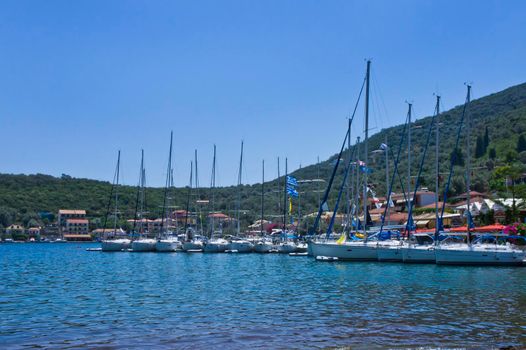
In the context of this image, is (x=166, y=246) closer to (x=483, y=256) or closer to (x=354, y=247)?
(x=354, y=247)

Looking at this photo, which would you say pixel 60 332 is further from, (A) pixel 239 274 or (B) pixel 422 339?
(A) pixel 239 274

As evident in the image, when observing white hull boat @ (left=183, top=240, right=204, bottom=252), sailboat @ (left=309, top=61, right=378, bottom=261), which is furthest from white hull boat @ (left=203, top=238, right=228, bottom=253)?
sailboat @ (left=309, top=61, right=378, bottom=261)

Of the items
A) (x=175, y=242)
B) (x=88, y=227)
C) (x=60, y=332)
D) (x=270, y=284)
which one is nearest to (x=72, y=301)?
(x=60, y=332)

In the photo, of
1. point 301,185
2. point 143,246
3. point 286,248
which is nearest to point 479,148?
point 301,185

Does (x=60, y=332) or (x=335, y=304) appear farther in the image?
(x=335, y=304)

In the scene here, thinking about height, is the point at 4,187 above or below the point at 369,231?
above

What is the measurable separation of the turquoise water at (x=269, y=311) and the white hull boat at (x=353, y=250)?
1144 centimetres

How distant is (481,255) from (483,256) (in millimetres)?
211

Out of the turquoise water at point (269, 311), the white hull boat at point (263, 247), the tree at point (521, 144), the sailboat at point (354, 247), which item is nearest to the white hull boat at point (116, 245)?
the white hull boat at point (263, 247)

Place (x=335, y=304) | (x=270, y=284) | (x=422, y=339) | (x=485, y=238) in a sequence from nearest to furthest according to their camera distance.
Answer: (x=422, y=339) < (x=335, y=304) < (x=270, y=284) < (x=485, y=238)

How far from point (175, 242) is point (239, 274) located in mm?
39889

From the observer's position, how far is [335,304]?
25.0 m

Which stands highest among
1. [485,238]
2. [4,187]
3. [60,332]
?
[4,187]

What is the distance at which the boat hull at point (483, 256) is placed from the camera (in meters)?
46.5
